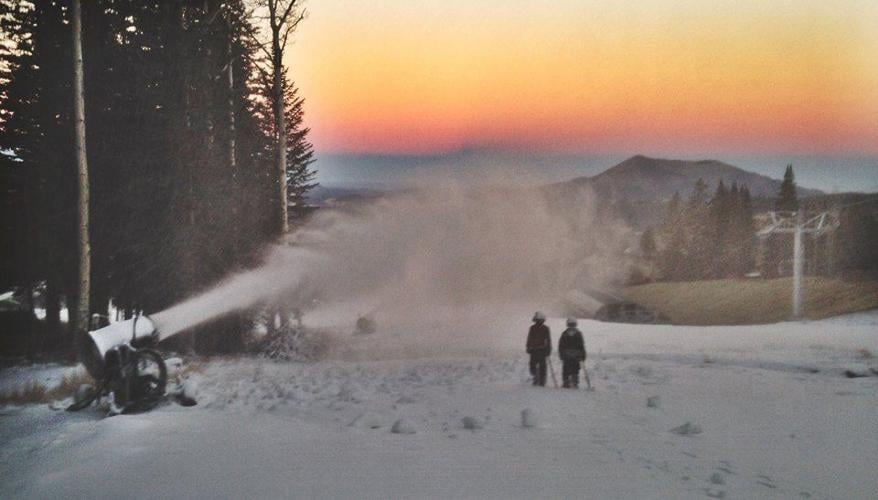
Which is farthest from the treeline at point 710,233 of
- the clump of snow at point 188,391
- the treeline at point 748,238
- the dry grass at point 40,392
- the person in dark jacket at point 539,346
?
the dry grass at point 40,392

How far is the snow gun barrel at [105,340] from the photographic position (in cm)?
680

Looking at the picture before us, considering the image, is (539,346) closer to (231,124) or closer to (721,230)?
(231,124)

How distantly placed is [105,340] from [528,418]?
5030 mm

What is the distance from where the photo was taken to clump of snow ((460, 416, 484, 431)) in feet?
20.9

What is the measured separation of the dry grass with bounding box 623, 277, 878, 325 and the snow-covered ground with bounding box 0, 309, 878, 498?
2373 mm

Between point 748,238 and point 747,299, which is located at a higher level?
point 748,238

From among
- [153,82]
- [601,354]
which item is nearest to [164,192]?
[153,82]

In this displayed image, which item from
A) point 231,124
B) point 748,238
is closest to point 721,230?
point 748,238

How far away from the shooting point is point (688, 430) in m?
6.40

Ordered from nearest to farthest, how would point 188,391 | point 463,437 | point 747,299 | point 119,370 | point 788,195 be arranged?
1. point 463,437
2. point 119,370
3. point 188,391
4. point 788,195
5. point 747,299

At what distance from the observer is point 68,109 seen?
1143 cm

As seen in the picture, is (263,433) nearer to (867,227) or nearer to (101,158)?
(101,158)

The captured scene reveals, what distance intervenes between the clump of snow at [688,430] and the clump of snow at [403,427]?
294 centimetres

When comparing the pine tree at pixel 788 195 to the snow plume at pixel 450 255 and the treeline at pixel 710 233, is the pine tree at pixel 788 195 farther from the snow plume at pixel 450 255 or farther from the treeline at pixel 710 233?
the snow plume at pixel 450 255
